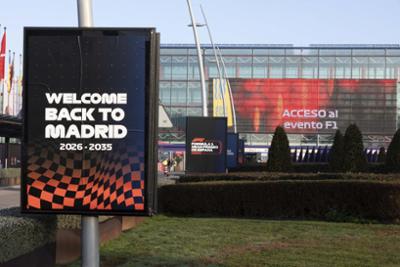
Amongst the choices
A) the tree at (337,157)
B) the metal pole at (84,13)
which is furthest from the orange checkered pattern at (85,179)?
the tree at (337,157)

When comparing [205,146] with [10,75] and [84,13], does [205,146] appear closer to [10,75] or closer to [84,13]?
[84,13]

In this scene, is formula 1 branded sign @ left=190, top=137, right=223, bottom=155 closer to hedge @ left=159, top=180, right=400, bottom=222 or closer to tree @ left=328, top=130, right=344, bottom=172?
tree @ left=328, top=130, right=344, bottom=172

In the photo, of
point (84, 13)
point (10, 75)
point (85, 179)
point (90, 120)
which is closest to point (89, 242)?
point (85, 179)

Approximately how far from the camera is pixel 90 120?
5.40m

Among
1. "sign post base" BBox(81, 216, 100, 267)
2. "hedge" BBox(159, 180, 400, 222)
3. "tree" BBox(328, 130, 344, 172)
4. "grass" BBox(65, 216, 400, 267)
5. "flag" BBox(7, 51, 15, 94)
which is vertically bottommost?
"grass" BBox(65, 216, 400, 267)

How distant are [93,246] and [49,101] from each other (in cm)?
133

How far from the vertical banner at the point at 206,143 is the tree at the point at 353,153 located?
4860 millimetres

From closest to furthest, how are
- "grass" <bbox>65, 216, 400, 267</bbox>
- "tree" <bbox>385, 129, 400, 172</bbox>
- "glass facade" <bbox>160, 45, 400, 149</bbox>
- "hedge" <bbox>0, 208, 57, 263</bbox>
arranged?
"hedge" <bbox>0, 208, 57, 263</bbox>, "grass" <bbox>65, 216, 400, 267</bbox>, "tree" <bbox>385, 129, 400, 172</bbox>, "glass facade" <bbox>160, 45, 400, 149</bbox>

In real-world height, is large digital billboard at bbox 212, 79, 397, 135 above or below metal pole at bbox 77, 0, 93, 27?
above

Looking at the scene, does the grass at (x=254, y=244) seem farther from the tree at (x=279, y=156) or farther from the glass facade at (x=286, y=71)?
the glass facade at (x=286, y=71)

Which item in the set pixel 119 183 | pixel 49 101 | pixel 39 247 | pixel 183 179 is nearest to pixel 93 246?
pixel 119 183

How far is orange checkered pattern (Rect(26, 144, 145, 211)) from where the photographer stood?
5.41m

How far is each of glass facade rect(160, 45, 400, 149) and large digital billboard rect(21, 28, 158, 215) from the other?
277ft

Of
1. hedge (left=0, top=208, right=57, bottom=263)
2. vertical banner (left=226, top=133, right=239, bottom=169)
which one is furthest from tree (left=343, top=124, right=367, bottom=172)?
hedge (left=0, top=208, right=57, bottom=263)
